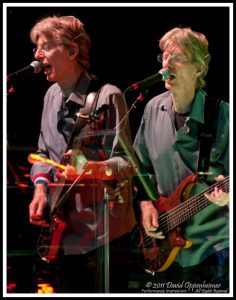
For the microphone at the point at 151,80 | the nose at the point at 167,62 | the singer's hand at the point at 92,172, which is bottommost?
the singer's hand at the point at 92,172

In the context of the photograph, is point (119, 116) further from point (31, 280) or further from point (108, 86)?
point (31, 280)

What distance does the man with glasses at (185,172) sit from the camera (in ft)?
15.3

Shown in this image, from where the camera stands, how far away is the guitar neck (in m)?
4.60

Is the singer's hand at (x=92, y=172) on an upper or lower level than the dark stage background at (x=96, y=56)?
lower

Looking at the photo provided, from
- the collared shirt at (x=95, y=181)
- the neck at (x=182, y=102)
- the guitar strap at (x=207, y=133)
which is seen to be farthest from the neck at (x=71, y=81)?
the guitar strap at (x=207, y=133)

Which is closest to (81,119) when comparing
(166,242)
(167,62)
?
(167,62)

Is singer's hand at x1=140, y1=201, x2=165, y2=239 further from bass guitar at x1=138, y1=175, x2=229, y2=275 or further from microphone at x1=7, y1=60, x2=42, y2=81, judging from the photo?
microphone at x1=7, y1=60, x2=42, y2=81

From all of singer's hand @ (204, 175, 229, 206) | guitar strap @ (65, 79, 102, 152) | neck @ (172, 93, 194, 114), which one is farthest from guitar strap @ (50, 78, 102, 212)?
singer's hand @ (204, 175, 229, 206)

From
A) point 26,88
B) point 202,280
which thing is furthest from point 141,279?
point 26,88

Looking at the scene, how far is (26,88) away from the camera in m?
4.80

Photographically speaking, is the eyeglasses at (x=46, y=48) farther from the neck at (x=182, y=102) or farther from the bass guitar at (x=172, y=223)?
the bass guitar at (x=172, y=223)

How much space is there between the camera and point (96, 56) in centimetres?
484

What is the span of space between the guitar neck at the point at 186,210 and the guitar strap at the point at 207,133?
140mm

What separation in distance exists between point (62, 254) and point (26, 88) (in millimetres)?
1017
